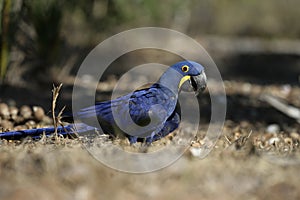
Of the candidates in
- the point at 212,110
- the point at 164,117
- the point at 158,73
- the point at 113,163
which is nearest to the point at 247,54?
the point at 158,73

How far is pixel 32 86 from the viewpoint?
8281mm

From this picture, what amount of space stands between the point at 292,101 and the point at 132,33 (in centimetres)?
716

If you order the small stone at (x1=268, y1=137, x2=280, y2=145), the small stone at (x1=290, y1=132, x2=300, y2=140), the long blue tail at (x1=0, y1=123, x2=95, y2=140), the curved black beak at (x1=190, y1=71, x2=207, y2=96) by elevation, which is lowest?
the small stone at (x1=290, y1=132, x2=300, y2=140)

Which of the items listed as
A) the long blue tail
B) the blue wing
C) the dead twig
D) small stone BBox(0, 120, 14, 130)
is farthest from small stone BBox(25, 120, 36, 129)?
the dead twig

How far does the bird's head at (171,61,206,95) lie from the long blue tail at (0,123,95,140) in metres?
0.87

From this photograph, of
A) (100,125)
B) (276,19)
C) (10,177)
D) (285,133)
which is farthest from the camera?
(276,19)

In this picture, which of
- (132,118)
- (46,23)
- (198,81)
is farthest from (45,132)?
(46,23)

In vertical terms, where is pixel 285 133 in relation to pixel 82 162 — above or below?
below

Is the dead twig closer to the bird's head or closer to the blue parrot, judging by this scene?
the bird's head

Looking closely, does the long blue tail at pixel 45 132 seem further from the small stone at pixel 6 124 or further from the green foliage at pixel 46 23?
the green foliage at pixel 46 23

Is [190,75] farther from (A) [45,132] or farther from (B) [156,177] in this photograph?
(B) [156,177]

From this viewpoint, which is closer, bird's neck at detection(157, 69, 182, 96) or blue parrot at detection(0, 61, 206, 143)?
blue parrot at detection(0, 61, 206, 143)

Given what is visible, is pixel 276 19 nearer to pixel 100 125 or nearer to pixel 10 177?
pixel 100 125

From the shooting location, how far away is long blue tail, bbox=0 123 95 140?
3.99m
